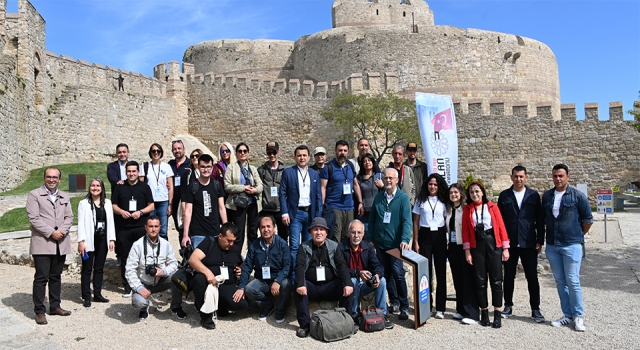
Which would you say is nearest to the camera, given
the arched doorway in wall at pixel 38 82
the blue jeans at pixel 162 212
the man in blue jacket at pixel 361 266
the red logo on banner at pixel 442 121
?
the man in blue jacket at pixel 361 266

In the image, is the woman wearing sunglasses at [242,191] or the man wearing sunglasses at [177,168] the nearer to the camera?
the woman wearing sunglasses at [242,191]

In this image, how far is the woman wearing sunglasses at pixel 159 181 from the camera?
23.4 ft

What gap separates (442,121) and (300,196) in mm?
3404

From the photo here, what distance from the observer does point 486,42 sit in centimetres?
2728

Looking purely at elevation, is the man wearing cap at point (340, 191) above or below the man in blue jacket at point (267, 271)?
above

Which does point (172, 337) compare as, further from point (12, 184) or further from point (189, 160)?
point (12, 184)

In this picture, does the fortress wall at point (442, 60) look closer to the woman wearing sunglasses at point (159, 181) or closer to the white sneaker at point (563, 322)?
the woman wearing sunglasses at point (159, 181)

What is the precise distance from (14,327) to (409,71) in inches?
942

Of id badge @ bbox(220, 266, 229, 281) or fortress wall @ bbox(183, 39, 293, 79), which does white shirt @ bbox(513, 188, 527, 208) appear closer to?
id badge @ bbox(220, 266, 229, 281)

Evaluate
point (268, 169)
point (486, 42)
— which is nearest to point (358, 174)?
point (268, 169)

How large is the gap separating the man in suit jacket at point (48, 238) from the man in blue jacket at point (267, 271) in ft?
6.51

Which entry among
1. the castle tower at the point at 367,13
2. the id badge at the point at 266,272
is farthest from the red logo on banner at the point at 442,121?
the castle tower at the point at 367,13

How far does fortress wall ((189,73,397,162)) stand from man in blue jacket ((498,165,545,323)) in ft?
59.4

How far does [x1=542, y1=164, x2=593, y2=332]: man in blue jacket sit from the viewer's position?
538 centimetres
